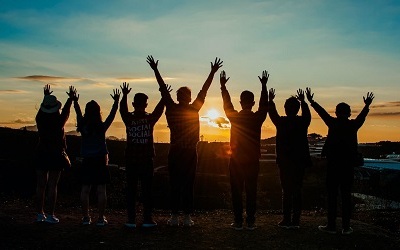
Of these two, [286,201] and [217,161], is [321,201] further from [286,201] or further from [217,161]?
[286,201]

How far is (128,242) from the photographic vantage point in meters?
7.13

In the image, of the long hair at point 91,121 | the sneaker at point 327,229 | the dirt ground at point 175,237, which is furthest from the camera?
the sneaker at point 327,229

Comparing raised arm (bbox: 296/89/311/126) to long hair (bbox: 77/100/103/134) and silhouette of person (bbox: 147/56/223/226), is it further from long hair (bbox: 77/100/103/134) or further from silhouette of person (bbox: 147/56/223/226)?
long hair (bbox: 77/100/103/134)

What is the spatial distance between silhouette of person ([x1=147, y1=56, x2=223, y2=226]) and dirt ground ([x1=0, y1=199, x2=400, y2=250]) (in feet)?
2.64

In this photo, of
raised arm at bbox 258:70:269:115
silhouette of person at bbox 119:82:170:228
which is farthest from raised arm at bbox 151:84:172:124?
raised arm at bbox 258:70:269:115

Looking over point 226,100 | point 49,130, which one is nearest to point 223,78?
point 226,100

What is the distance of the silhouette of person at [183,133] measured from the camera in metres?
8.17

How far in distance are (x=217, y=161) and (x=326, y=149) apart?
17.4m

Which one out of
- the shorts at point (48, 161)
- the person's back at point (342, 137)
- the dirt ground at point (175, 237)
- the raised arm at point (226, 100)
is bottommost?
the dirt ground at point (175, 237)

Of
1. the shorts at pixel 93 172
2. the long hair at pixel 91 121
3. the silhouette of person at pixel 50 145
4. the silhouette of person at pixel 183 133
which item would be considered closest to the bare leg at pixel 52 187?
the silhouette of person at pixel 50 145

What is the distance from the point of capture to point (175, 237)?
7539mm

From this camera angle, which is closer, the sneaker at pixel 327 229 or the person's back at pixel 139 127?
the person's back at pixel 139 127

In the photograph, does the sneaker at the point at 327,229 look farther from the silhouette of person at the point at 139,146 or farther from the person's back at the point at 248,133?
the silhouette of person at the point at 139,146

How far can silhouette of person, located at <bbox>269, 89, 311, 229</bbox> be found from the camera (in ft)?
27.3
